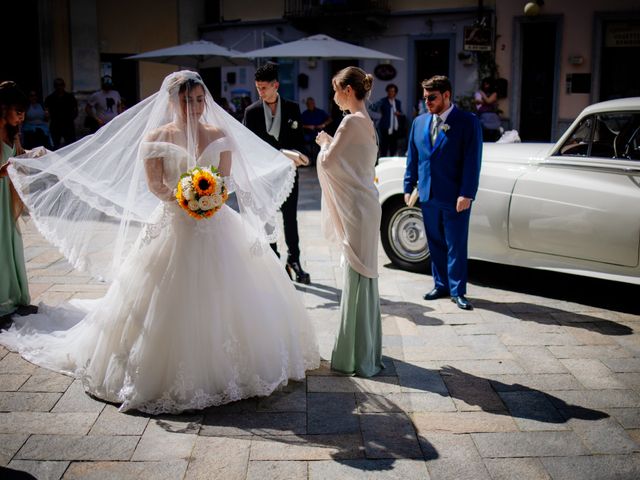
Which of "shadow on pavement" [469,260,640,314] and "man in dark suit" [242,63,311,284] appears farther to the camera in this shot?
"man in dark suit" [242,63,311,284]

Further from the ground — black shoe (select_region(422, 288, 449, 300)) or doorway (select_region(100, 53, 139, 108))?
doorway (select_region(100, 53, 139, 108))

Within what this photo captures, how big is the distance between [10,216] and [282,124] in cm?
252

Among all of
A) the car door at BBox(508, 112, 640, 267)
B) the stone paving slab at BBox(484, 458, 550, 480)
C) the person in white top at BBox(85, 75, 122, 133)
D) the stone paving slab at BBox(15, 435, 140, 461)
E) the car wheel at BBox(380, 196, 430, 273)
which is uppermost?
the person in white top at BBox(85, 75, 122, 133)

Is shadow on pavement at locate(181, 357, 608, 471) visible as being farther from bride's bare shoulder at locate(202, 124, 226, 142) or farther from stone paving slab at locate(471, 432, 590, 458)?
bride's bare shoulder at locate(202, 124, 226, 142)

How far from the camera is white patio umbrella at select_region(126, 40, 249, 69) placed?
15.7 metres

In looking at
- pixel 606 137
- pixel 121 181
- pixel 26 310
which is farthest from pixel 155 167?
pixel 606 137

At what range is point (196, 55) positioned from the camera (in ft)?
53.3

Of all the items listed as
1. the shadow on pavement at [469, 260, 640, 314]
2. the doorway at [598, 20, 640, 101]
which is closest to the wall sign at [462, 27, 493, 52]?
the doorway at [598, 20, 640, 101]

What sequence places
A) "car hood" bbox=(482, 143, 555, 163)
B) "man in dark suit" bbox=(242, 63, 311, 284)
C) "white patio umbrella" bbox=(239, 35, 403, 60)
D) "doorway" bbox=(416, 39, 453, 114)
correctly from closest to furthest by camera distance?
"car hood" bbox=(482, 143, 555, 163) → "man in dark suit" bbox=(242, 63, 311, 284) → "white patio umbrella" bbox=(239, 35, 403, 60) → "doorway" bbox=(416, 39, 453, 114)

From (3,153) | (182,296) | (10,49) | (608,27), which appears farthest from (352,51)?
(182,296)

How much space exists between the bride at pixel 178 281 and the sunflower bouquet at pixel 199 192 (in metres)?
0.13

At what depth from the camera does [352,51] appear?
50.8 feet

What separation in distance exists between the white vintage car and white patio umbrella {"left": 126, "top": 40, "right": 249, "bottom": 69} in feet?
35.1

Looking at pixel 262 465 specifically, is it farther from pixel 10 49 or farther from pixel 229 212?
pixel 10 49
